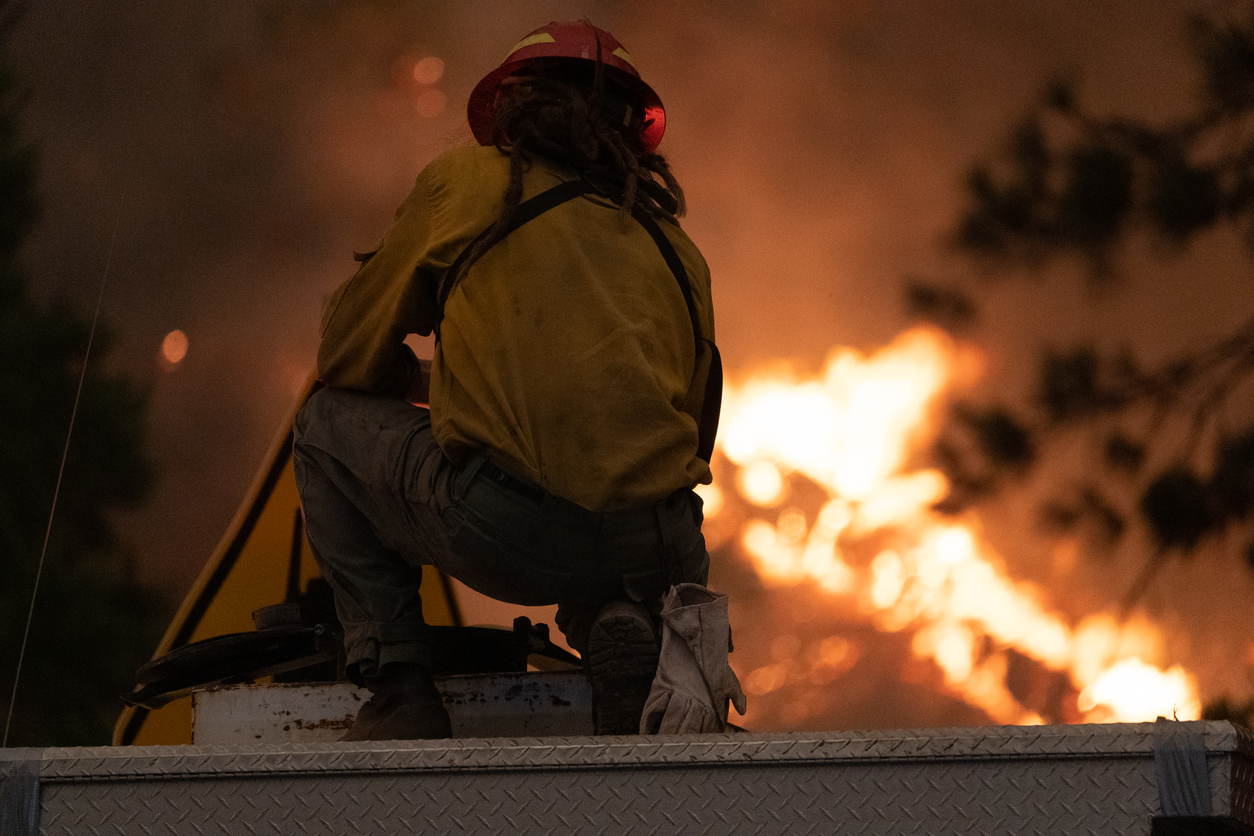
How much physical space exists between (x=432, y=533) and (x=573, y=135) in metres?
0.47

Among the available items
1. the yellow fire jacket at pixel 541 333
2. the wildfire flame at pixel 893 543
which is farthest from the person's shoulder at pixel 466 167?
the wildfire flame at pixel 893 543

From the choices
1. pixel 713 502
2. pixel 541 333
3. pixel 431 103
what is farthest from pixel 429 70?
pixel 541 333

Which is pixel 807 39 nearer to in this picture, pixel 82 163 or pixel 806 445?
pixel 806 445

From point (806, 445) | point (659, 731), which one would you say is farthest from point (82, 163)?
point (659, 731)

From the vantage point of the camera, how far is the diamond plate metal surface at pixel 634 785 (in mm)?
964

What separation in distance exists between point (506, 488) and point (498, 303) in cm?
20

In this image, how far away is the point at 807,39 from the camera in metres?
3.73

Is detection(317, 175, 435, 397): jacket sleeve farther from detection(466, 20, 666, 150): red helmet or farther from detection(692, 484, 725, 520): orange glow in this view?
detection(692, 484, 725, 520): orange glow

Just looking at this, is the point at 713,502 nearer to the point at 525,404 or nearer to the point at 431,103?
the point at 431,103

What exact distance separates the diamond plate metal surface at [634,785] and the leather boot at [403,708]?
380 mm

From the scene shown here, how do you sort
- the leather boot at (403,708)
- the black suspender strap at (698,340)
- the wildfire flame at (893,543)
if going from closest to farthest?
the leather boot at (403,708) < the black suspender strap at (698,340) < the wildfire flame at (893,543)

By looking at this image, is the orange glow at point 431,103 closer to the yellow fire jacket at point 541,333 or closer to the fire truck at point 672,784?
the yellow fire jacket at point 541,333

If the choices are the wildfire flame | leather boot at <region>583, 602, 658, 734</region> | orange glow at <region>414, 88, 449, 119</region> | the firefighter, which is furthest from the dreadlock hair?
orange glow at <region>414, 88, 449, 119</region>

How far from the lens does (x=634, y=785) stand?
986 millimetres
